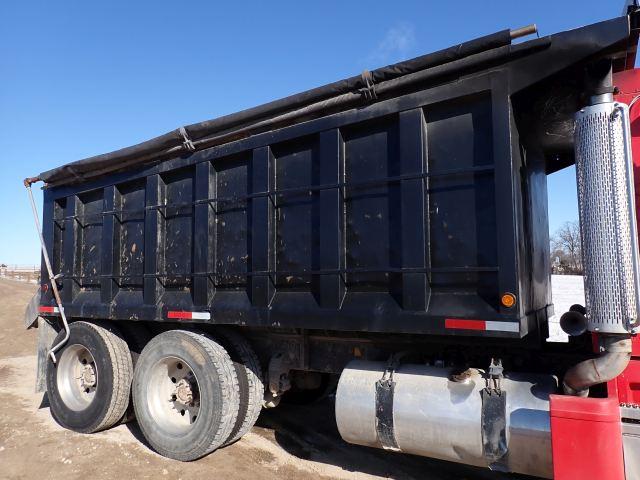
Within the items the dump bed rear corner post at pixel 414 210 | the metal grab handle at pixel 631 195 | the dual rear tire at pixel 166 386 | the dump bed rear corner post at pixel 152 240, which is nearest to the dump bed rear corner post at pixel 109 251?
the dual rear tire at pixel 166 386

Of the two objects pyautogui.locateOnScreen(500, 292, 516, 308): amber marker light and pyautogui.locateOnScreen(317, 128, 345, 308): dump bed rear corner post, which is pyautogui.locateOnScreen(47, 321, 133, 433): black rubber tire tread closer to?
pyautogui.locateOnScreen(317, 128, 345, 308): dump bed rear corner post

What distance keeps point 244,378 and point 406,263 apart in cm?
201

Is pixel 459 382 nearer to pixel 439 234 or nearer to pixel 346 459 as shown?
pixel 439 234

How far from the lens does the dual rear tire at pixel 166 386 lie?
4145mm

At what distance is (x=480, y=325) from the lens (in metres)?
2.94

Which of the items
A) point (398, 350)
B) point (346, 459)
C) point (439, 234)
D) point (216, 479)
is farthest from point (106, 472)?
point (439, 234)

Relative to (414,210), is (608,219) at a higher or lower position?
lower

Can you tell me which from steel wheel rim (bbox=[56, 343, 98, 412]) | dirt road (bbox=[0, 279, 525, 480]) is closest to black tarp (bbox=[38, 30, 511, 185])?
steel wheel rim (bbox=[56, 343, 98, 412])

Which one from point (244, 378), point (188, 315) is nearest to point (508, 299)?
point (244, 378)

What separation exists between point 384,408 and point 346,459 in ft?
4.03

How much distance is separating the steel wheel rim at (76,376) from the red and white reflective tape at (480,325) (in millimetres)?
4296

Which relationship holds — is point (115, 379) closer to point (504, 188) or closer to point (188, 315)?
point (188, 315)

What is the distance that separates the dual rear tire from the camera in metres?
4.14

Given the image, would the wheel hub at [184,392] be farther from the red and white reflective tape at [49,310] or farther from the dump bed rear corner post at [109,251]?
the red and white reflective tape at [49,310]
